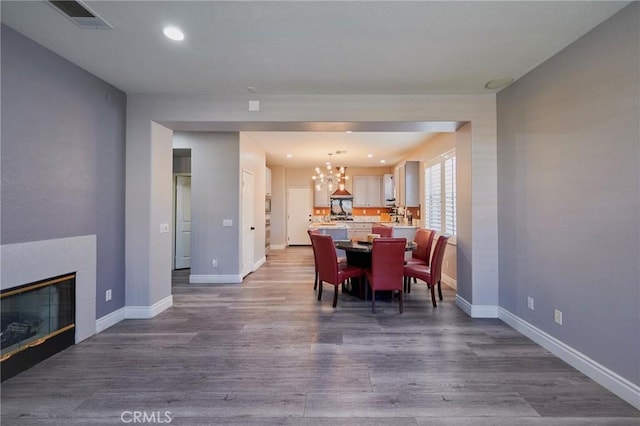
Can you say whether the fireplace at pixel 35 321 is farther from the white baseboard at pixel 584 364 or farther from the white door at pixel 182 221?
the white baseboard at pixel 584 364

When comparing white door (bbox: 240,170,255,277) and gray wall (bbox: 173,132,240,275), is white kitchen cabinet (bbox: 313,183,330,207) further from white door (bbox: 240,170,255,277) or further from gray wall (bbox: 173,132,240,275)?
gray wall (bbox: 173,132,240,275)

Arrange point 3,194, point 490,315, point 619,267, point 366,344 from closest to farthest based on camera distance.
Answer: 1. point 619,267
2. point 3,194
3. point 366,344
4. point 490,315

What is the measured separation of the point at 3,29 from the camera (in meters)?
2.06

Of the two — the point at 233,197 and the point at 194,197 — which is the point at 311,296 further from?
the point at 194,197

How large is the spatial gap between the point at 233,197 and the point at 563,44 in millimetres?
4591

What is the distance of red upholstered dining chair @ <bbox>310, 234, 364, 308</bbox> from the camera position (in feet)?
12.1

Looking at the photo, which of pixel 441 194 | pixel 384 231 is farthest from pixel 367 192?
pixel 441 194

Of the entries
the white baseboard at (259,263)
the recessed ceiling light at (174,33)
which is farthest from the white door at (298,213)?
the recessed ceiling light at (174,33)

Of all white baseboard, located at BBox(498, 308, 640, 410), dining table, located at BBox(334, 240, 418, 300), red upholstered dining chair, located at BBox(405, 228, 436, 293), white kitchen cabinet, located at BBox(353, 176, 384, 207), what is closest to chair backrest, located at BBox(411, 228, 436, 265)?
red upholstered dining chair, located at BBox(405, 228, 436, 293)

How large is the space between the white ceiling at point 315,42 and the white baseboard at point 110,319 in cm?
262

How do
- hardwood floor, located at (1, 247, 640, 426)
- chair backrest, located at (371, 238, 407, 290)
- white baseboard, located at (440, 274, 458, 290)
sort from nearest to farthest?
1. hardwood floor, located at (1, 247, 640, 426)
2. chair backrest, located at (371, 238, 407, 290)
3. white baseboard, located at (440, 274, 458, 290)

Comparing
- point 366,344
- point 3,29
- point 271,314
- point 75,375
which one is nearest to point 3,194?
point 3,29

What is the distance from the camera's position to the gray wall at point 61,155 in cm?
213

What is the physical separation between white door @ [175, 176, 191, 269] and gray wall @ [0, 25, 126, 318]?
111 inches
